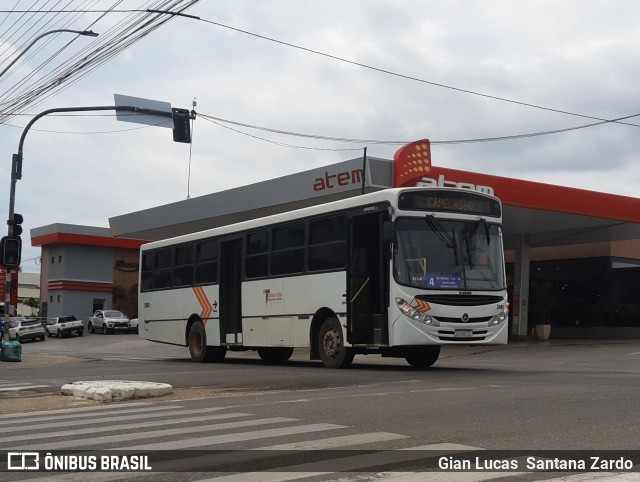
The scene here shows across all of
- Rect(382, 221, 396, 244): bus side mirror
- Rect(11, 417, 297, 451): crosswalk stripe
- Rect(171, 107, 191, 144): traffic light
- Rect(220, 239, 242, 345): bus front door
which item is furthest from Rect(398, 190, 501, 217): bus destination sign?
Rect(171, 107, 191, 144): traffic light

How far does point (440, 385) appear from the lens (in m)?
13.9

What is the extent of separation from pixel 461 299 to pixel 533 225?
2346 centimetres

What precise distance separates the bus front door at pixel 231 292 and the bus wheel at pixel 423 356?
482 cm

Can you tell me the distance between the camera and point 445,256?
16.8 meters

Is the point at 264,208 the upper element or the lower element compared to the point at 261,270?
upper

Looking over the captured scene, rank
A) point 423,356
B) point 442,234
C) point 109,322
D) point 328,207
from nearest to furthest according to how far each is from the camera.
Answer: point 442,234, point 328,207, point 423,356, point 109,322

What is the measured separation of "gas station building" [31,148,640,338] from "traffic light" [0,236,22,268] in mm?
11987

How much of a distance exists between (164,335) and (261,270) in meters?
6.15

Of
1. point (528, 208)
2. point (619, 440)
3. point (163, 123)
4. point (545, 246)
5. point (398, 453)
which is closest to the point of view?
point (398, 453)

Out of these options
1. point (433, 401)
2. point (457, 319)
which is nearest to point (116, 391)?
A: point (433, 401)

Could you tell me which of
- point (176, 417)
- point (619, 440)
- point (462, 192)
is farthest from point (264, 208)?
point (619, 440)

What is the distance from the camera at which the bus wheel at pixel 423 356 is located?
19.1 metres

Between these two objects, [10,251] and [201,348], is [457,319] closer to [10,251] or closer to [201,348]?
[201,348]

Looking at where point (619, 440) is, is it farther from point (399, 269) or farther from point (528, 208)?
point (528, 208)
